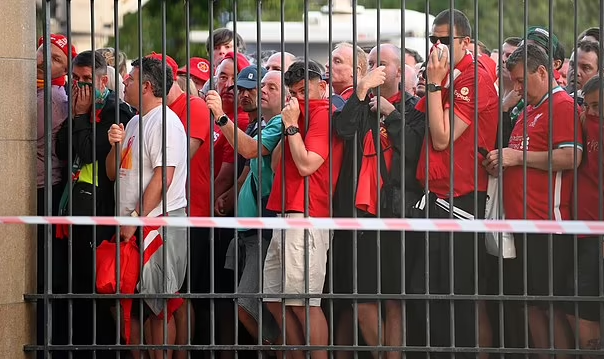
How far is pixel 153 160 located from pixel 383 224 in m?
1.50

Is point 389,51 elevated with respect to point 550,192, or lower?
elevated

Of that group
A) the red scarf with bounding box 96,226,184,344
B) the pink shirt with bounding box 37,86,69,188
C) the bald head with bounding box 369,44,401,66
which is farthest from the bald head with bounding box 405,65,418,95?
the pink shirt with bounding box 37,86,69,188

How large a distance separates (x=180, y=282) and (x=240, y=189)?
2.51 feet

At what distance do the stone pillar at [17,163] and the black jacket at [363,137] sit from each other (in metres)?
1.72

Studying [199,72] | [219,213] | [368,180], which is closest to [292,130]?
[368,180]

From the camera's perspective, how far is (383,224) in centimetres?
642

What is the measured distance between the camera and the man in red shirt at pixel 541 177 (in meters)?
6.93

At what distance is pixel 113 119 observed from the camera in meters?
7.57

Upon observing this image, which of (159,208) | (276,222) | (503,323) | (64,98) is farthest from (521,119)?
(64,98)

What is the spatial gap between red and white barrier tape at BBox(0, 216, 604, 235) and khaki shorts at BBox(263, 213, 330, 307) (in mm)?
464

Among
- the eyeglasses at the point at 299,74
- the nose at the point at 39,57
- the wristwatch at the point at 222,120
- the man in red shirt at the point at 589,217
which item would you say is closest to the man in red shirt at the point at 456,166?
the man in red shirt at the point at 589,217

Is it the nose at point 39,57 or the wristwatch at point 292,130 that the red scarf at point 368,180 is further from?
the nose at point 39,57

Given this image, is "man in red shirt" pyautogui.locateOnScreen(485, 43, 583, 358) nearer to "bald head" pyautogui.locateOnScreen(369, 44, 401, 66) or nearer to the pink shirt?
"bald head" pyautogui.locateOnScreen(369, 44, 401, 66)

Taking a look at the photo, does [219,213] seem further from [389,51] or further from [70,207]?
[389,51]
